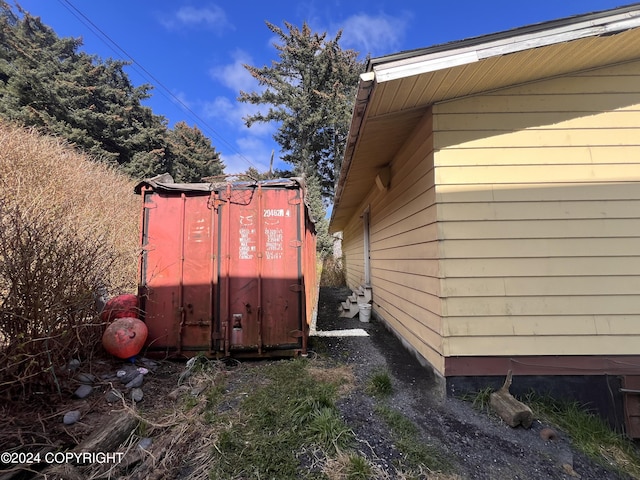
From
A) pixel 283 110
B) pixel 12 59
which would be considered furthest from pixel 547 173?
pixel 12 59

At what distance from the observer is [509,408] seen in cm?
229

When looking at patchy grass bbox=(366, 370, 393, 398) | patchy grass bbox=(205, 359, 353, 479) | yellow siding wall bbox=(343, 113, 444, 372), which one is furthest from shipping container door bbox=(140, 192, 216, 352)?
yellow siding wall bbox=(343, 113, 444, 372)

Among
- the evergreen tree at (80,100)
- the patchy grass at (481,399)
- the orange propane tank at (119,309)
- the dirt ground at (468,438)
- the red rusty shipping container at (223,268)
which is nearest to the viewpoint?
A: the dirt ground at (468,438)

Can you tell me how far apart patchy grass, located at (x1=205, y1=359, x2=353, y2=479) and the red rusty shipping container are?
2.53 ft

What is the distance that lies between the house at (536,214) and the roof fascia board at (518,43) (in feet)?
0.24

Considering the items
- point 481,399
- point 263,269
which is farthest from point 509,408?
point 263,269

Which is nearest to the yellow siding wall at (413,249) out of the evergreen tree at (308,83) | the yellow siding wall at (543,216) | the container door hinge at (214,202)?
the yellow siding wall at (543,216)

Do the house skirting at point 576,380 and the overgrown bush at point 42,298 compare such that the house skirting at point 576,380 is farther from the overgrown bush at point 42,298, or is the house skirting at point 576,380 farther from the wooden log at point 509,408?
the overgrown bush at point 42,298

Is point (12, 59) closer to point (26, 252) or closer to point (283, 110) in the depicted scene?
point (283, 110)

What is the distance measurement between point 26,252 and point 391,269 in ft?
15.2

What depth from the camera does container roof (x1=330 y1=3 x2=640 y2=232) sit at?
7.29 feet

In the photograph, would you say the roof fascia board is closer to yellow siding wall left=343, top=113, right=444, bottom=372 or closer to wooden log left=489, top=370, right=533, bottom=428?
yellow siding wall left=343, top=113, right=444, bottom=372

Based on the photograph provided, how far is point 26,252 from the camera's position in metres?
2.19

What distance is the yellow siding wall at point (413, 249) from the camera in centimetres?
290
